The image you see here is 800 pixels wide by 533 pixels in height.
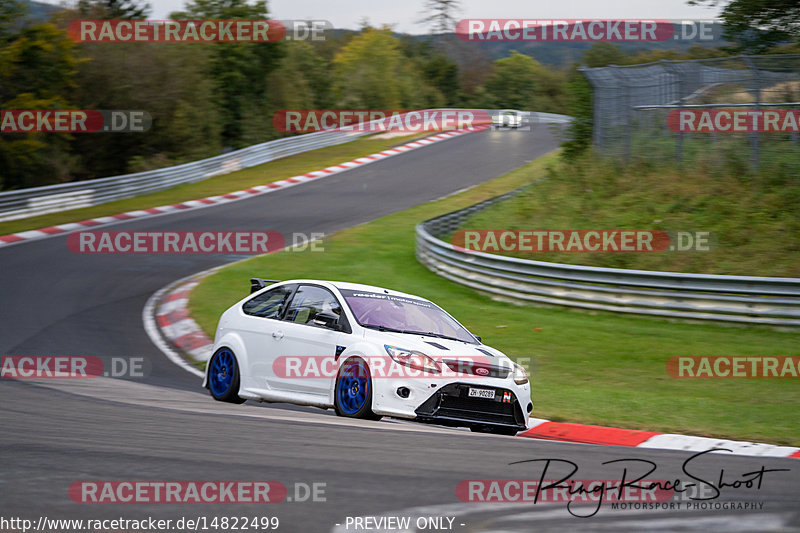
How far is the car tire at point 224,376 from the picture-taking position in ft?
30.6

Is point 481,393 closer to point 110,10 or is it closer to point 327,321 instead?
point 327,321

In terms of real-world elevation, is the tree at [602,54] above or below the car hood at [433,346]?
above

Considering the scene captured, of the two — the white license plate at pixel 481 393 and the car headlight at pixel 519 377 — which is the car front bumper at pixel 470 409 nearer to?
the white license plate at pixel 481 393

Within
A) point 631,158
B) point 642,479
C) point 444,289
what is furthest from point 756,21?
point 642,479

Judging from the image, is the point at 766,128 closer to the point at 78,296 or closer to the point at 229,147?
the point at 78,296

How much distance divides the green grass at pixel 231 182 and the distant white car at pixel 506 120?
18.5 feet

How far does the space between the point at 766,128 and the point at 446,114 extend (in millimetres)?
33751

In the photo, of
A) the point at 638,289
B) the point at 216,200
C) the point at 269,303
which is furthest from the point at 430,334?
the point at 216,200

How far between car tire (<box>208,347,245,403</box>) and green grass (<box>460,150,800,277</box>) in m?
9.76

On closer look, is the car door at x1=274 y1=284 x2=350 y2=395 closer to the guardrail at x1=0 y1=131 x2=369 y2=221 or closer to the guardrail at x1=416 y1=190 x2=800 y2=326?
the guardrail at x1=416 y1=190 x2=800 y2=326

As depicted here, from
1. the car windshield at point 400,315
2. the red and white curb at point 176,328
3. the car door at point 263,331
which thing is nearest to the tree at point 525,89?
the red and white curb at point 176,328

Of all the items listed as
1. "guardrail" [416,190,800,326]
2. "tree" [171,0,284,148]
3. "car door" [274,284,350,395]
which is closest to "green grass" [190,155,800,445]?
"guardrail" [416,190,800,326]

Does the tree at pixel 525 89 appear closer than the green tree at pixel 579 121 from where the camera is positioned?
No

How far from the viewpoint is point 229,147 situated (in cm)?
4806
